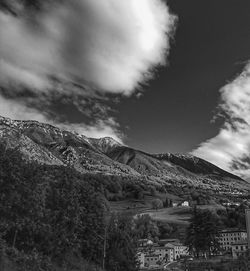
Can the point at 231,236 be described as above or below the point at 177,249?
above

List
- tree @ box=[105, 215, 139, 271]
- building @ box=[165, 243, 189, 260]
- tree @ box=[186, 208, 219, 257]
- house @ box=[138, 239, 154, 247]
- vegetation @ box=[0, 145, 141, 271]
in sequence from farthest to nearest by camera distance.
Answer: house @ box=[138, 239, 154, 247]
building @ box=[165, 243, 189, 260]
tree @ box=[186, 208, 219, 257]
tree @ box=[105, 215, 139, 271]
vegetation @ box=[0, 145, 141, 271]

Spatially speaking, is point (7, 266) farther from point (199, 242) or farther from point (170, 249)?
point (170, 249)

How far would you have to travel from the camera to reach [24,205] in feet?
144

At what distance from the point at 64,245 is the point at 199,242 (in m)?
60.0

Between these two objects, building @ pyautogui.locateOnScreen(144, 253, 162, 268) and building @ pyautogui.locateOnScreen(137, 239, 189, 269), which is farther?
building @ pyautogui.locateOnScreen(144, 253, 162, 268)

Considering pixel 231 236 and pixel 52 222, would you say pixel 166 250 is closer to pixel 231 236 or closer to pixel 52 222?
pixel 231 236

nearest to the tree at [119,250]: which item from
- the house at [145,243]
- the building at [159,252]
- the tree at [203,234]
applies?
the tree at [203,234]

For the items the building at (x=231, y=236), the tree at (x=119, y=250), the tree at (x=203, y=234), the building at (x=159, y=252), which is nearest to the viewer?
the tree at (x=119, y=250)

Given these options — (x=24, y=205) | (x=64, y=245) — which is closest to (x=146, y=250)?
(x=64, y=245)

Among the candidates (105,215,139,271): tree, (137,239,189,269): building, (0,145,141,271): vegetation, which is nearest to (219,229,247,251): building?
(137,239,189,269): building

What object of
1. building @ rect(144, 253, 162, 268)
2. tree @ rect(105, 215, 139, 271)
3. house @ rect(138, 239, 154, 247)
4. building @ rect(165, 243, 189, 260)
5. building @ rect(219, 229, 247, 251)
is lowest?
tree @ rect(105, 215, 139, 271)

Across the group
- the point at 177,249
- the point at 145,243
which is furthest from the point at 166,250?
the point at 145,243

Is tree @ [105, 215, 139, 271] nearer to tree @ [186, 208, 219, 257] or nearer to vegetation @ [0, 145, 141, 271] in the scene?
vegetation @ [0, 145, 141, 271]

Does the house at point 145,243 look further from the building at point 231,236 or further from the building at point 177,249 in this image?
the building at point 231,236
